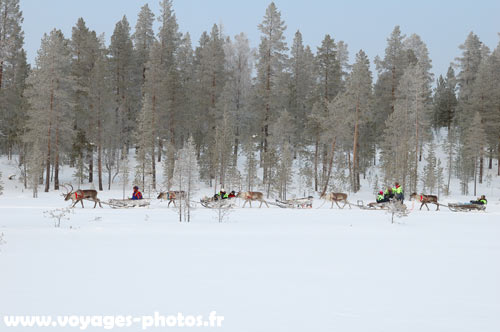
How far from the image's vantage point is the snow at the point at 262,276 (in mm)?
4773

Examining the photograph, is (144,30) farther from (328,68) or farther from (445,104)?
(445,104)

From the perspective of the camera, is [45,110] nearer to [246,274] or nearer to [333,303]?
[246,274]

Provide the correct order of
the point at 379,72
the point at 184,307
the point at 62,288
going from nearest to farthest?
the point at 184,307
the point at 62,288
the point at 379,72

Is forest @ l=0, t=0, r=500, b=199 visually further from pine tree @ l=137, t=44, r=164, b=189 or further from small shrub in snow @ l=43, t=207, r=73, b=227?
small shrub in snow @ l=43, t=207, r=73, b=227

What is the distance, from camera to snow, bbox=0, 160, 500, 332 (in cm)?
477

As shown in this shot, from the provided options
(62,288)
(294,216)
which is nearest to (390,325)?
(62,288)

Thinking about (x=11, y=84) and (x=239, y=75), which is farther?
(x=11, y=84)

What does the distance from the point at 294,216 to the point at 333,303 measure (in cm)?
1118

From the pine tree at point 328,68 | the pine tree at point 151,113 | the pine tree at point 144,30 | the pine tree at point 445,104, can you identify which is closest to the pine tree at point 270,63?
the pine tree at point 328,68

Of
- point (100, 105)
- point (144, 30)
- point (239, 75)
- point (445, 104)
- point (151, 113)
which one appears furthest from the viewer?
point (445, 104)

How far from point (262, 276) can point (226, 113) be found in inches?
1070

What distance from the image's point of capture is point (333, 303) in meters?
5.21

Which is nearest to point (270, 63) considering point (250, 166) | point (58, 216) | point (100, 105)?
point (250, 166)

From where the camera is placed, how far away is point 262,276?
6.48m
